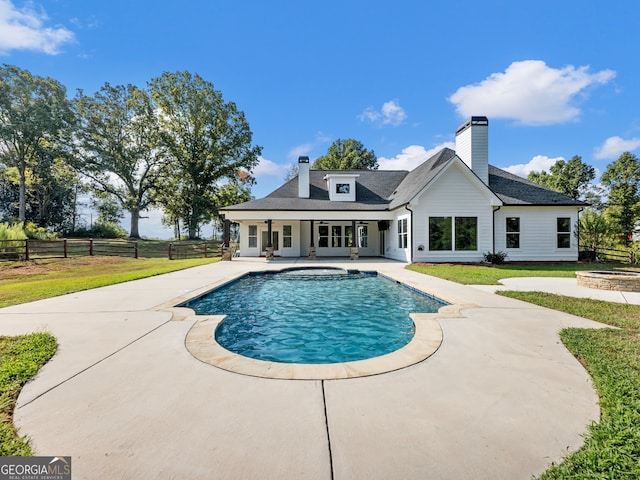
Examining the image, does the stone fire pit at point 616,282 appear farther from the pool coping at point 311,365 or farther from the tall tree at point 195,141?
the tall tree at point 195,141

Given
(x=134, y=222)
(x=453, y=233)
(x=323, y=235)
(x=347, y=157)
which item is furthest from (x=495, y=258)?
(x=134, y=222)

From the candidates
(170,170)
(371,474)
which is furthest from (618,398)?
(170,170)

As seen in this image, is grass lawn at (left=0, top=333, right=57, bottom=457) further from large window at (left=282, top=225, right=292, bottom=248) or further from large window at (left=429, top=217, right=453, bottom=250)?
large window at (left=282, top=225, right=292, bottom=248)

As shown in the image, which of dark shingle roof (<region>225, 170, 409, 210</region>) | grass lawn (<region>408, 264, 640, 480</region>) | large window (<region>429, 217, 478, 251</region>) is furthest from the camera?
dark shingle roof (<region>225, 170, 409, 210</region>)

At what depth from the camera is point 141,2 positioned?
9398 millimetres

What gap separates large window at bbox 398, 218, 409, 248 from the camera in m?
16.0

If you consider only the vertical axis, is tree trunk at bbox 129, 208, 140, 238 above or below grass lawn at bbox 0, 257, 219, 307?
above

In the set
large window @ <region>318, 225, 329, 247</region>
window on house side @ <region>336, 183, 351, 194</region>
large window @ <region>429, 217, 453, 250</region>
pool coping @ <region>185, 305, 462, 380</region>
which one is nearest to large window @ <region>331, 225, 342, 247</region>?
large window @ <region>318, 225, 329, 247</region>

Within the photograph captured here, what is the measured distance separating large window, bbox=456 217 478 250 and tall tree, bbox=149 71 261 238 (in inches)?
937

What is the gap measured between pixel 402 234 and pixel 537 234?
6.93 m

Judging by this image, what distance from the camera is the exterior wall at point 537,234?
15.4 m

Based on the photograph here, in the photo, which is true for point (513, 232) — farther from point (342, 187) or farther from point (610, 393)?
point (610, 393)

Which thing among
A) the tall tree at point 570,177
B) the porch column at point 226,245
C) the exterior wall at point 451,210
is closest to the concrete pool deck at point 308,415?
the exterior wall at point 451,210

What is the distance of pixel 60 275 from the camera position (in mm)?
12109
